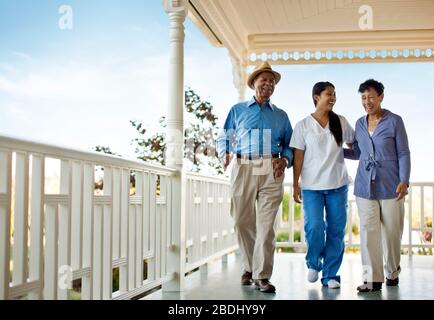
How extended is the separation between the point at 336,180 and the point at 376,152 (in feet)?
1.13

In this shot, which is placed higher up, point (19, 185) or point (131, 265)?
point (19, 185)

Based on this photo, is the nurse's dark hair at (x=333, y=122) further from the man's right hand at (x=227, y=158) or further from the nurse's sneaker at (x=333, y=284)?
the nurse's sneaker at (x=333, y=284)

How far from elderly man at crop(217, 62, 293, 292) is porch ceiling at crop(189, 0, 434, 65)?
6.66ft

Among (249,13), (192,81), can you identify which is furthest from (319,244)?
(192,81)

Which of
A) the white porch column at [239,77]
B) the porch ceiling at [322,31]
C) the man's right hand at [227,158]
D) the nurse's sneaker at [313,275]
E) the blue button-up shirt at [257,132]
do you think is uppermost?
the porch ceiling at [322,31]

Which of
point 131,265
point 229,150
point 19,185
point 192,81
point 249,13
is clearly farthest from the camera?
point 192,81

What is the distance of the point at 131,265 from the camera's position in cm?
361

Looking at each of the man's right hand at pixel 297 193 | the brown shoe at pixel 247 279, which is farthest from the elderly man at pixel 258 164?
the man's right hand at pixel 297 193

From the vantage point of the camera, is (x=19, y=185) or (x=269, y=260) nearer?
(x=19, y=185)

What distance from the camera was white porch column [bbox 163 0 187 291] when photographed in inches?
180

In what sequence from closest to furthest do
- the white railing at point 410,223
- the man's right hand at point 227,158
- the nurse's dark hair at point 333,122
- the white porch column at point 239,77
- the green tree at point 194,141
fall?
the nurse's dark hair at point 333,122 → the man's right hand at point 227,158 → the white porch column at point 239,77 → the white railing at point 410,223 → the green tree at point 194,141

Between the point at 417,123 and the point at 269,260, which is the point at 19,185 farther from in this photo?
the point at 417,123

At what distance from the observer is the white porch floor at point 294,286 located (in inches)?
162

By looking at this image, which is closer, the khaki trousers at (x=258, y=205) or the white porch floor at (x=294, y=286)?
the white porch floor at (x=294, y=286)
